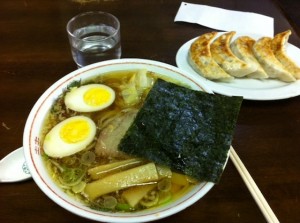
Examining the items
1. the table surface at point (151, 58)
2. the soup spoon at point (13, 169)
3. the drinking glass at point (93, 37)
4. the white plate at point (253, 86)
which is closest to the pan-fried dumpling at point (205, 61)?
the white plate at point (253, 86)

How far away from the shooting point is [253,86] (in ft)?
5.37

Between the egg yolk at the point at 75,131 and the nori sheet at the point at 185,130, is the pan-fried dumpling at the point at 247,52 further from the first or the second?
the egg yolk at the point at 75,131

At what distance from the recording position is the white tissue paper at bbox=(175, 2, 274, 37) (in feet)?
6.48

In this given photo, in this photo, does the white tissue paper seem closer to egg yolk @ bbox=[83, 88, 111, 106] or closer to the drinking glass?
the drinking glass

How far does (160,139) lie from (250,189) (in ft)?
1.14

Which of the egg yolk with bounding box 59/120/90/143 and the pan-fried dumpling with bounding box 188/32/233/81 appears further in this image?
the pan-fried dumpling with bounding box 188/32/233/81

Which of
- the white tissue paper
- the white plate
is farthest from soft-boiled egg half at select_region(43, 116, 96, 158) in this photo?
the white tissue paper

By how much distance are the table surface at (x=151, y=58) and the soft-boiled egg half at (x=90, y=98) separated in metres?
0.28

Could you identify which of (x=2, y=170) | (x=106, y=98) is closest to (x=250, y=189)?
(x=106, y=98)

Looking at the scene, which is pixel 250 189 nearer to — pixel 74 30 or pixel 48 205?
pixel 48 205

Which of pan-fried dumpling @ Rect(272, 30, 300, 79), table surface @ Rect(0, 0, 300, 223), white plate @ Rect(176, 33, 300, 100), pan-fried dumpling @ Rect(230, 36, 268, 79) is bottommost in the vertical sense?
table surface @ Rect(0, 0, 300, 223)

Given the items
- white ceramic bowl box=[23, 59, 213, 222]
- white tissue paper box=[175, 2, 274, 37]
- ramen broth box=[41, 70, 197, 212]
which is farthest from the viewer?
white tissue paper box=[175, 2, 274, 37]

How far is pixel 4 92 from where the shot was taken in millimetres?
1534

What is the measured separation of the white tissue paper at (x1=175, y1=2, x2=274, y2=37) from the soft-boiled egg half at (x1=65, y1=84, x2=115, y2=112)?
86 centimetres
